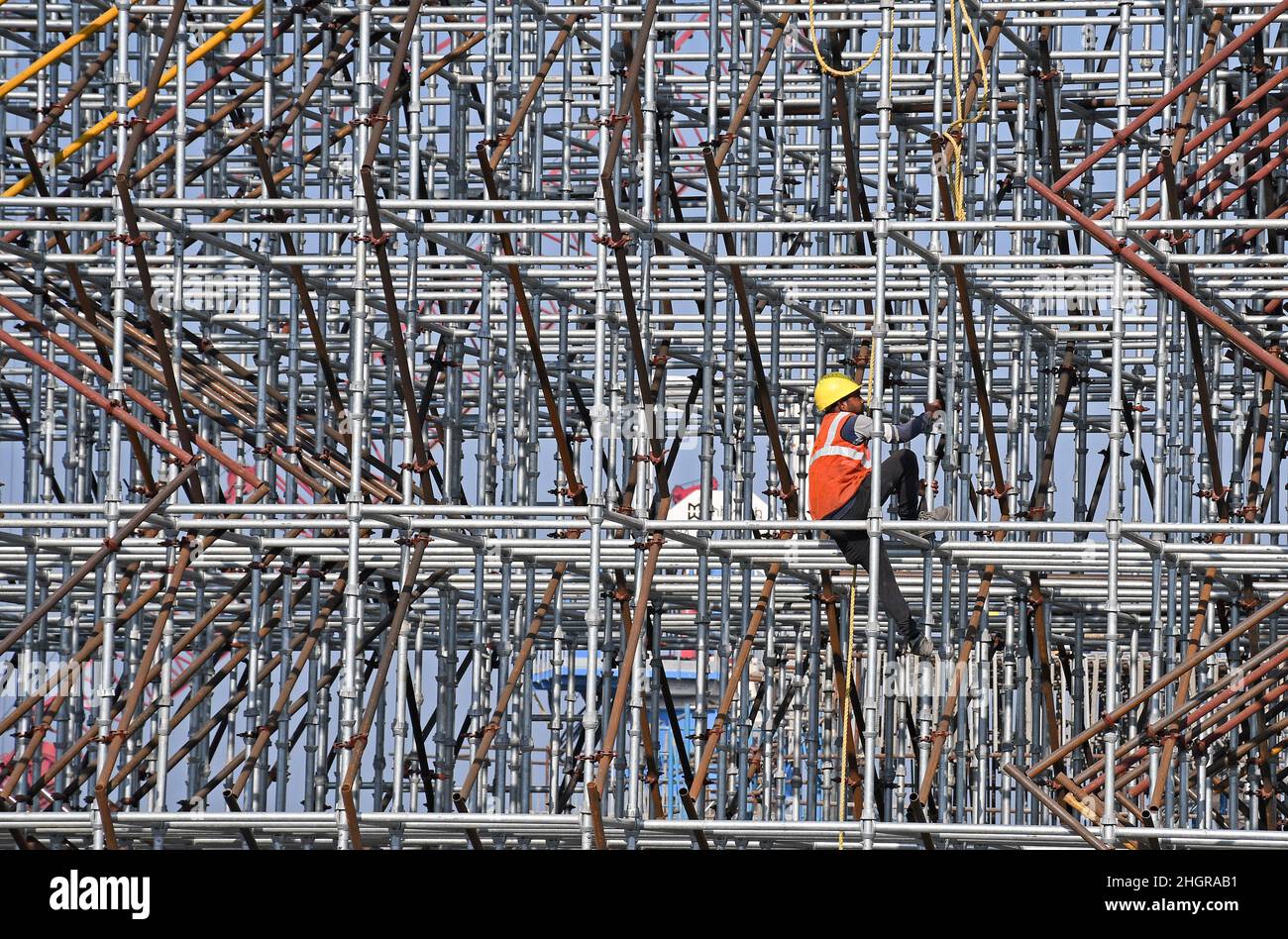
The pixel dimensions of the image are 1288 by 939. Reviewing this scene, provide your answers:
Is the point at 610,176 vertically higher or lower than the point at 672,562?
higher

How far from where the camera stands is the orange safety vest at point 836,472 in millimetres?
20812

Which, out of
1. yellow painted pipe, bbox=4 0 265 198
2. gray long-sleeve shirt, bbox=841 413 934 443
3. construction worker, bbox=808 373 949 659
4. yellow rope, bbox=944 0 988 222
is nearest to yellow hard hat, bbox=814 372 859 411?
construction worker, bbox=808 373 949 659

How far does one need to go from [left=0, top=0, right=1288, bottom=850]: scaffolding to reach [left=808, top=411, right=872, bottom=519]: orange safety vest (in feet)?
0.91

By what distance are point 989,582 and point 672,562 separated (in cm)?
233

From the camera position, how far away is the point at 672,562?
2105 centimetres

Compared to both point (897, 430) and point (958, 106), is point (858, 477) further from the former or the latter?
point (958, 106)

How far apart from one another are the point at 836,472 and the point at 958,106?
295 cm

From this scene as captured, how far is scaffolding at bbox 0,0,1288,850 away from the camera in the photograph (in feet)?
65.0

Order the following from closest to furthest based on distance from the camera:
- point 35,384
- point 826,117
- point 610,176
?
1. point 610,176
2. point 826,117
3. point 35,384

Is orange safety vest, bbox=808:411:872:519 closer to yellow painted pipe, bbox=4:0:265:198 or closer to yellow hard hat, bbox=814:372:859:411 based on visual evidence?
yellow hard hat, bbox=814:372:859:411

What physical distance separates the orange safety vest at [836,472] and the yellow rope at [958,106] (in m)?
1.88

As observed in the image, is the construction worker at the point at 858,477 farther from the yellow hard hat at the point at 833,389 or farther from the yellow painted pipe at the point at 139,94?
the yellow painted pipe at the point at 139,94
